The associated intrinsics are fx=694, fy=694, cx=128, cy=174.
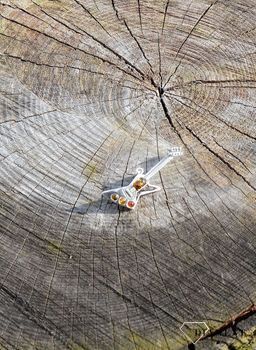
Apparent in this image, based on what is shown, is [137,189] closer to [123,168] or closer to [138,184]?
[138,184]

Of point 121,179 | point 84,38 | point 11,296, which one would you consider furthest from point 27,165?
point 84,38

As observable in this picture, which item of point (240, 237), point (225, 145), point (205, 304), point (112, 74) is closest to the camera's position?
point (205, 304)

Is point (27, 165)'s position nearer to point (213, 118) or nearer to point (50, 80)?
point (50, 80)

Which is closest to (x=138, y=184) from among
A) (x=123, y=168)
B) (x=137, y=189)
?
(x=137, y=189)

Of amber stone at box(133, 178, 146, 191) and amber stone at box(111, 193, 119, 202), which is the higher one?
amber stone at box(111, 193, 119, 202)

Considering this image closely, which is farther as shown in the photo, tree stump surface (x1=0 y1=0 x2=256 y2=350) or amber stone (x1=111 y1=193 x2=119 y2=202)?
amber stone (x1=111 y1=193 x2=119 y2=202)
